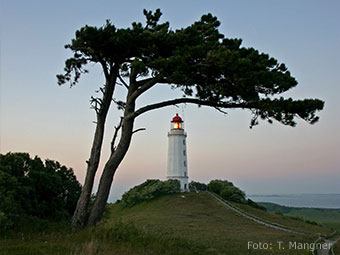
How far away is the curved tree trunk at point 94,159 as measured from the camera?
909cm

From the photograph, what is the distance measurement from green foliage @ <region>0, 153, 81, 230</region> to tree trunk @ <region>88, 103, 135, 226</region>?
1.08 meters

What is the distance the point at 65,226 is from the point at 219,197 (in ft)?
119

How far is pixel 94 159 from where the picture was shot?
31.9ft

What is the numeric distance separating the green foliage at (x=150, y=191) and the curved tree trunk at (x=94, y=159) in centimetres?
3081

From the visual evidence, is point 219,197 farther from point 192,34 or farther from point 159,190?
point 192,34

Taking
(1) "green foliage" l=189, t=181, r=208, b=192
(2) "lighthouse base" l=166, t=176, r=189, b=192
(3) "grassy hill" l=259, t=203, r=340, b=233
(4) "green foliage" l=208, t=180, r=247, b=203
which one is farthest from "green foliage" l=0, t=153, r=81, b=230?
(3) "grassy hill" l=259, t=203, r=340, b=233

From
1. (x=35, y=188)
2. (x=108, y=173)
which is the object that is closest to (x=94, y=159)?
(x=108, y=173)

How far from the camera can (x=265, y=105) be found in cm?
941

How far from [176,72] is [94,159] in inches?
145

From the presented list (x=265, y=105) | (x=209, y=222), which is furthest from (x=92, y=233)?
(x=209, y=222)

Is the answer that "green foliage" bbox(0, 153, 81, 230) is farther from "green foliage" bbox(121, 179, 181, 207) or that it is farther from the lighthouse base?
the lighthouse base

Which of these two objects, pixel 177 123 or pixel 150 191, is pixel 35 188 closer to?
pixel 150 191

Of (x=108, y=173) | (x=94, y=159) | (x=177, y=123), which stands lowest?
(x=108, y=173)

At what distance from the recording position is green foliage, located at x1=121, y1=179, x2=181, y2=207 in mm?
39938
